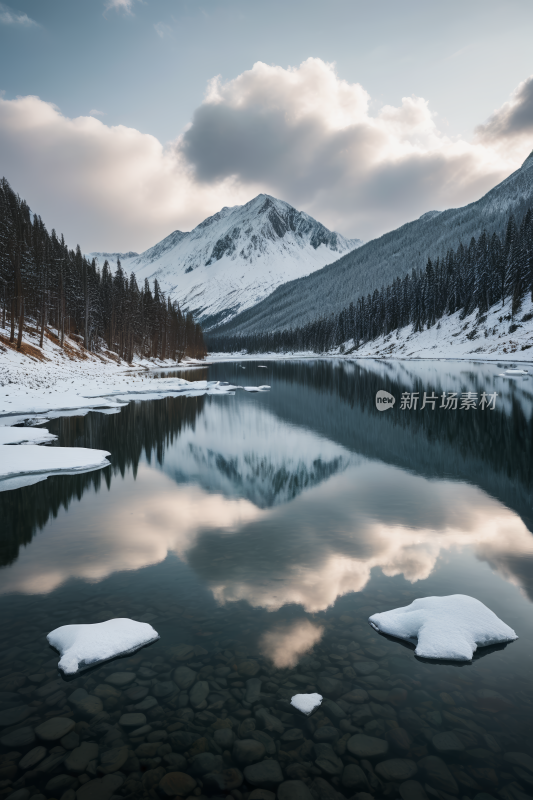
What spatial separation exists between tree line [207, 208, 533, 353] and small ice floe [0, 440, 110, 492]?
85.1 metres

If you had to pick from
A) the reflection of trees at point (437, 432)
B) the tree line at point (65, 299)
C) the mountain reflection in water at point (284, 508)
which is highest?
the tree line at point (65, 299)

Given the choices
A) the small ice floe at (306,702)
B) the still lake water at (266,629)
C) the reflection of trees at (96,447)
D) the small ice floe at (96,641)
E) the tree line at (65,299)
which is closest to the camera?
the still lake water at (266,629)

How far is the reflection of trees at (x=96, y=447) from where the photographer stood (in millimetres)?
10938

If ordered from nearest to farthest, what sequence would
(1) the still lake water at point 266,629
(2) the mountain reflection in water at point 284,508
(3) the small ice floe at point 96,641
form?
(1) the still lake water at point 266,629 < (3) the small ice floe at point 96,641 < (2) the mountain reflection in water at point 284,508

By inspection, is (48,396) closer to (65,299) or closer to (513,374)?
(65,299)

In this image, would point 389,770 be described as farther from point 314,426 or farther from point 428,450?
point 314,426

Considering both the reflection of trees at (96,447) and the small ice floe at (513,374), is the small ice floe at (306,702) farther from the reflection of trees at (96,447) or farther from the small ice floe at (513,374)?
the small ice floe at (513,374)

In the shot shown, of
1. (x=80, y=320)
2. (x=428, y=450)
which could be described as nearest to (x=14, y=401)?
(x=428, y=450)

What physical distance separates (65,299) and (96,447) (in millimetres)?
56002

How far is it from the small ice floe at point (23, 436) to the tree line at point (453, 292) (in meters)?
84.6

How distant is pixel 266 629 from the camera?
251 inches

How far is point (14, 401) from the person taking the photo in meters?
28.6

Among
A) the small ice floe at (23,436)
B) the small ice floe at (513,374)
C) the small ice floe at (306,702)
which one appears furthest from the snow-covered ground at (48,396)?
the small ice floe at (513,374)

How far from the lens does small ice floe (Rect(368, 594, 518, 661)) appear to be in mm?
5781
